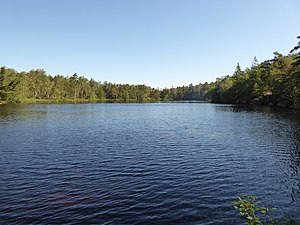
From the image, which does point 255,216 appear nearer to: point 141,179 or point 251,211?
point 251,211

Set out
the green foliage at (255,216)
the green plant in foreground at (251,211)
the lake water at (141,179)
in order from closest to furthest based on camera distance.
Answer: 1. the green plant in foreground at (251,211)
2. the green foliage at (255,216)
3. the lake water at (141,179)

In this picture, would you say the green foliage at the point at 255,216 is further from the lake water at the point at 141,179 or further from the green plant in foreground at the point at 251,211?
the lake water at the point at 141,179

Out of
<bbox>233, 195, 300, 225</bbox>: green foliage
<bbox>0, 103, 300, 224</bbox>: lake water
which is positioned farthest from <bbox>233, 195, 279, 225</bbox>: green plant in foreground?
<bbox>0, 103, 300, 224</bbox>: lake water

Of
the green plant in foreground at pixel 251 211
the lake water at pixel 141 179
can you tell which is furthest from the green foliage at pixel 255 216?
the lake water at pixel 141 179

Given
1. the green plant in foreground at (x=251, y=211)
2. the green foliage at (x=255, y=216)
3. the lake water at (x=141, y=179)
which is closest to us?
the green plant in foreground at (x=251, y=211)

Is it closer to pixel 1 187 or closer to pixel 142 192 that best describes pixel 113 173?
pixel 142 192

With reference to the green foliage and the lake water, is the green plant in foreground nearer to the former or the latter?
the green foliage

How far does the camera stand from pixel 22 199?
15.6 metres

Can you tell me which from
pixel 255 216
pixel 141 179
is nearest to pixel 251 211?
pixel 255 216

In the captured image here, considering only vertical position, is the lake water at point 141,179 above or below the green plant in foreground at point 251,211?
below

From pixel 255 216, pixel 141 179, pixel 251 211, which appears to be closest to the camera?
pixel 251 211

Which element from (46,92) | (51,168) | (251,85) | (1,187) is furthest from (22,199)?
(46,92)

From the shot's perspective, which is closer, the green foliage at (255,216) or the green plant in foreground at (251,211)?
the green plant in foreground at (251,211)

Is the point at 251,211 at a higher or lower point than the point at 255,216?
higher
